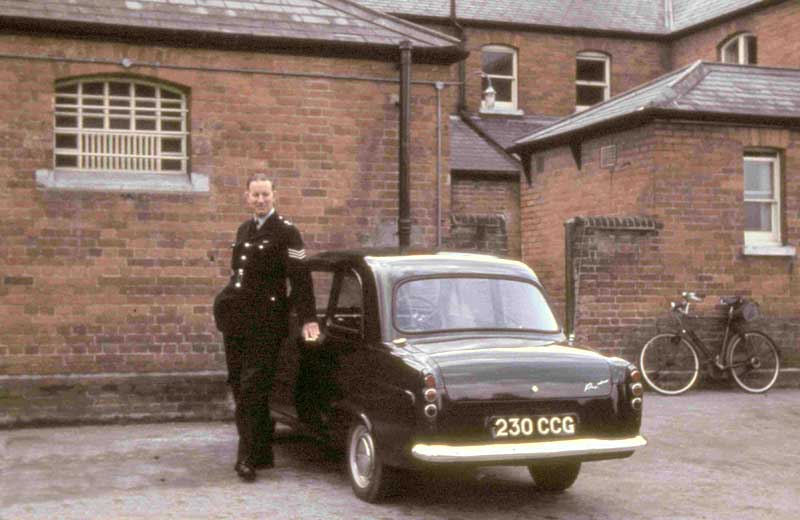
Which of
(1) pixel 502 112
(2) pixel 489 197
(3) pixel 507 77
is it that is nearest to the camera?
(2) pixel 489 197

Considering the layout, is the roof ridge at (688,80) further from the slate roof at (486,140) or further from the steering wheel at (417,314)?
the steering wheel at (417,314)

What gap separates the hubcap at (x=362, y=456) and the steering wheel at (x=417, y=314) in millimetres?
750

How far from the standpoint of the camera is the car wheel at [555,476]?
7523 millimetres

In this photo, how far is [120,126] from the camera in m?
11.4

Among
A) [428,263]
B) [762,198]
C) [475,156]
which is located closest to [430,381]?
[428,263]

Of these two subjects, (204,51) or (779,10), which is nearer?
(204,51)

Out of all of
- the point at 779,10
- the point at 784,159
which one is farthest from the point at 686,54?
the point at 784,159

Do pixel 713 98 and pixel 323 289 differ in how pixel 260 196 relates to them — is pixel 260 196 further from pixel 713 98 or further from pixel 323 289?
pixel 713 98

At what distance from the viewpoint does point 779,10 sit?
85.1 ft

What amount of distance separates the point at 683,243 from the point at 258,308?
8.49 meters

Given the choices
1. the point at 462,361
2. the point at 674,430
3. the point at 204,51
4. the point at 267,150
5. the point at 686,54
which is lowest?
the point at 674,430

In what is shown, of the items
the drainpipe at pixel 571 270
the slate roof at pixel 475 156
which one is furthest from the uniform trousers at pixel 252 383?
the slate roof at pixel 475 156

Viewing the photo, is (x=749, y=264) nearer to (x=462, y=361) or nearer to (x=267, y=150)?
(x=267, y=150)

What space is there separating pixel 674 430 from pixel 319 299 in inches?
161
